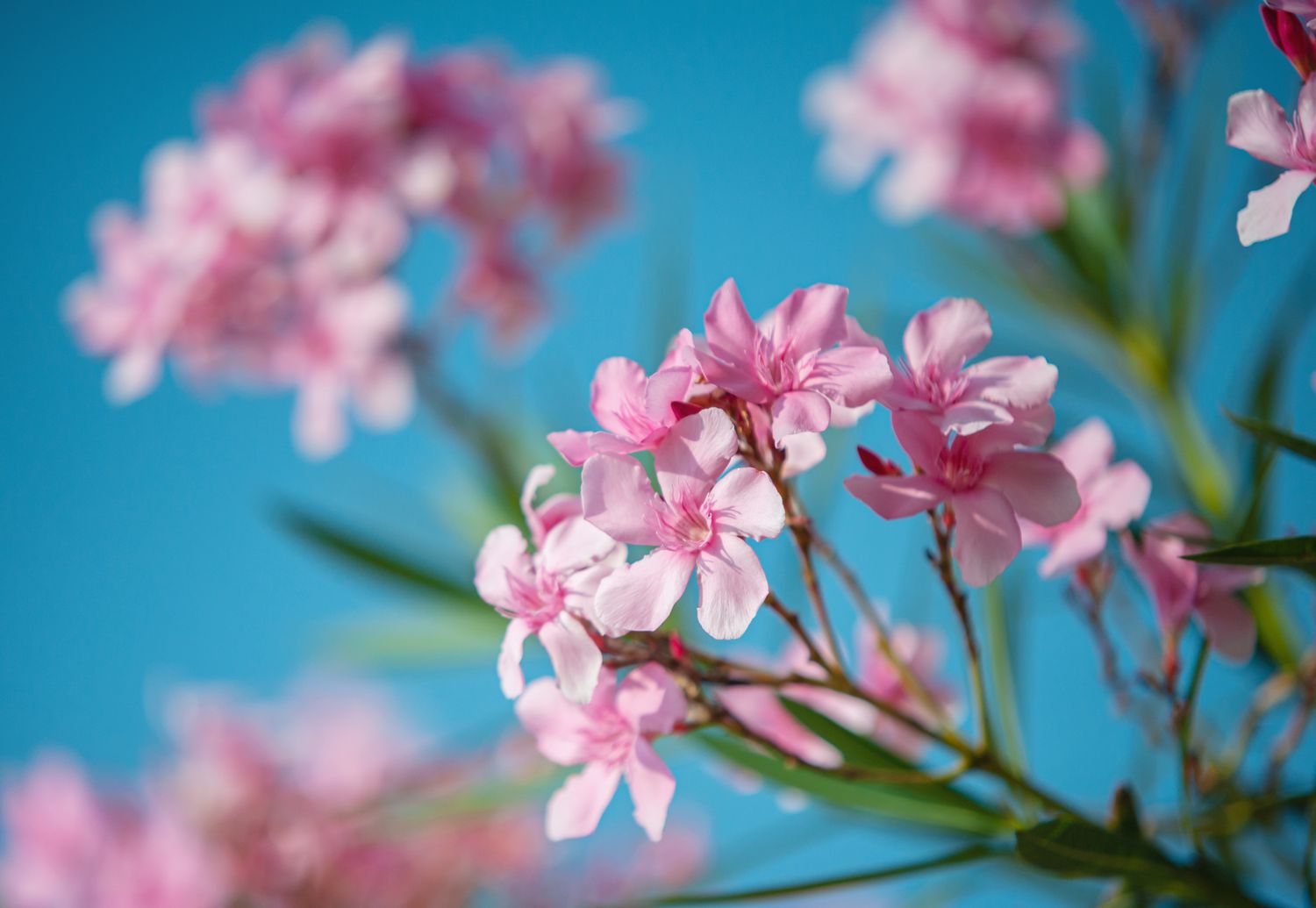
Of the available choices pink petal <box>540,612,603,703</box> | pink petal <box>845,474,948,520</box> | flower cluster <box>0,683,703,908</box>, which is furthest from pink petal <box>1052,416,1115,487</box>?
flower cluster <box>0,683,703,908</box>

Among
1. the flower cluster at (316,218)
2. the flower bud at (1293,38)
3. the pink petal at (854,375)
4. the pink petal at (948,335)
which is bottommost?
the pink petal at (854,375)

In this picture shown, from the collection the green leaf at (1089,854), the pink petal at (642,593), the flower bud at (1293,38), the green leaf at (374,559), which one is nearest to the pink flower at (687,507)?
the pink petal at (642,593)

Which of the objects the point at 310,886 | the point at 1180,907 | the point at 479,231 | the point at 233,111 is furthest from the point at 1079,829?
the point at 310,886

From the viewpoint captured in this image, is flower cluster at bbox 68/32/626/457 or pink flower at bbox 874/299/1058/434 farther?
flower cluster at bbox 68/32/626/457

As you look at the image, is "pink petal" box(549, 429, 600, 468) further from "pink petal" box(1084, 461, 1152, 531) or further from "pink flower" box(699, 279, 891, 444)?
"pink petal" box(1084, 461, 1152, 531)

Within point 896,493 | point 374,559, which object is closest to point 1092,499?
point 896,493

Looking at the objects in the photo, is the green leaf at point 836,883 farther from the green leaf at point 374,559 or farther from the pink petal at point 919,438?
the green leaf at point 374,559
